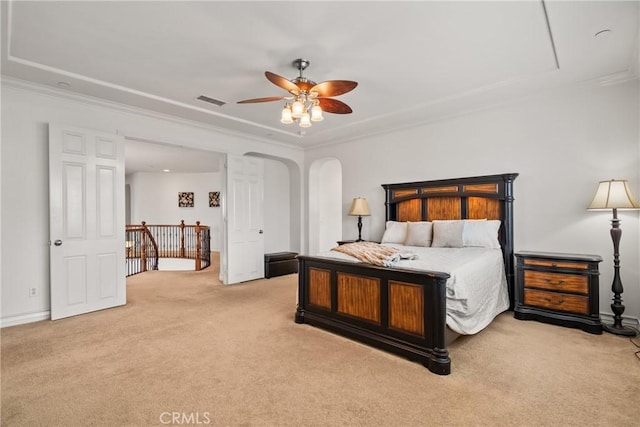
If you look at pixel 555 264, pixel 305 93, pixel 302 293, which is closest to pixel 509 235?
pixel 555 264

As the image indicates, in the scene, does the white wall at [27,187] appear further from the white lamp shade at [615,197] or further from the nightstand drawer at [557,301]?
the white lamp shade at [615,197]

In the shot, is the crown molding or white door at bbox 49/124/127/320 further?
white door at bbox 49/124/127/320

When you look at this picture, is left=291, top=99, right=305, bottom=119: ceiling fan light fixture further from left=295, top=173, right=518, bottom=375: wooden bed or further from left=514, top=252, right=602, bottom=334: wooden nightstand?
left=514, top=252, right=602, bottom=334: wooden nightstand

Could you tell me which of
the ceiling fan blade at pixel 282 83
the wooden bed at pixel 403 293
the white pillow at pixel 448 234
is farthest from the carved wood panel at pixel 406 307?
the ceiling fan blade at pixel 282 83

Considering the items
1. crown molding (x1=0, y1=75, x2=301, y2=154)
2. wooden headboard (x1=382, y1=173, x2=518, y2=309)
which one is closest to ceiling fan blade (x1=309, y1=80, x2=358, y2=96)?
wooden headboard (x1=382, y1=173, x2=518, y2=309)

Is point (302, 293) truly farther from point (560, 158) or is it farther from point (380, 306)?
point (560, 158)

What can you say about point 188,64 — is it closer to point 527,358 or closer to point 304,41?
point 304,41

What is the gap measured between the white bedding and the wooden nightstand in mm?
231

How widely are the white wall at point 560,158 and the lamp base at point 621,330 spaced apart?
305 mm

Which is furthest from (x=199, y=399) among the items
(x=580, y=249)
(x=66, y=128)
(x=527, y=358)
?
(x=580, y=249)

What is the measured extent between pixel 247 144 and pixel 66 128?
2.75 meters

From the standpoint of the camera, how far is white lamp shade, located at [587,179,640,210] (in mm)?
3076

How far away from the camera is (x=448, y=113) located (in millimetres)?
4578

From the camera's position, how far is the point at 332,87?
2830 mm
